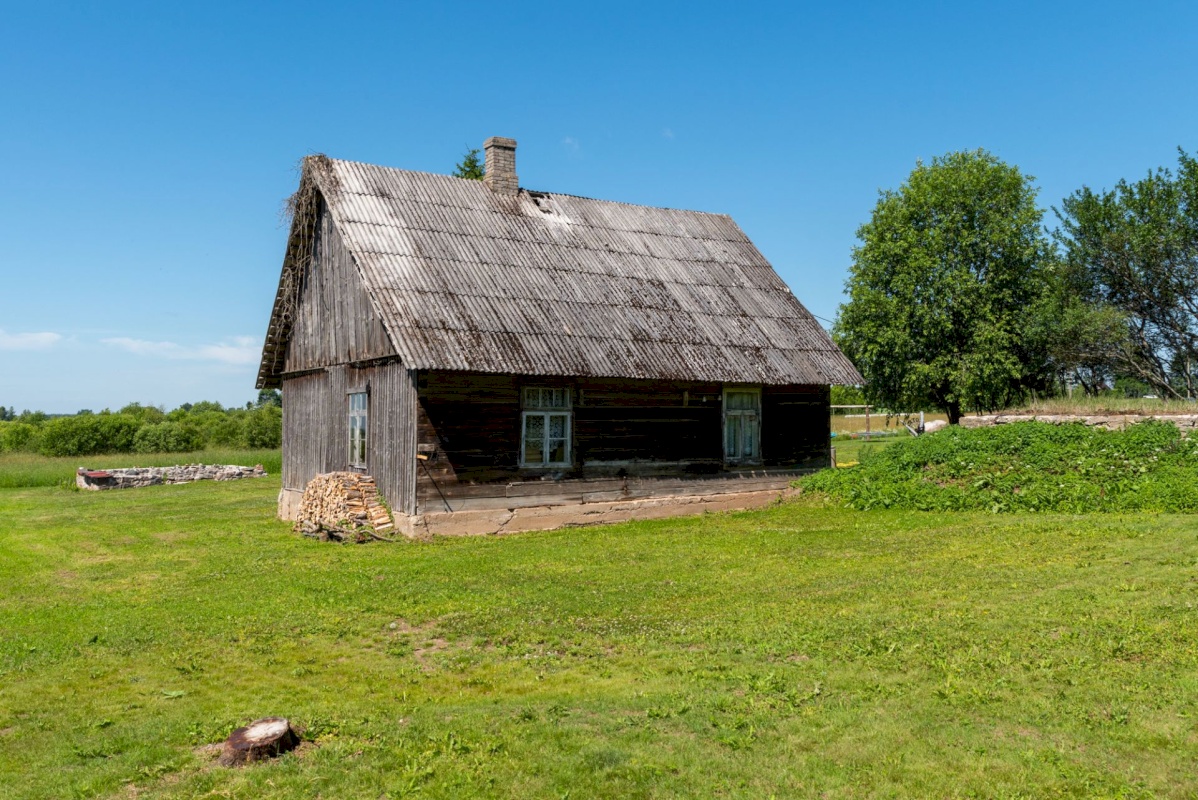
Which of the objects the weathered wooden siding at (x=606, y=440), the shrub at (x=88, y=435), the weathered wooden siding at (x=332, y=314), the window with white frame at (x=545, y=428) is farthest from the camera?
the shrub at (x=88, y=435)

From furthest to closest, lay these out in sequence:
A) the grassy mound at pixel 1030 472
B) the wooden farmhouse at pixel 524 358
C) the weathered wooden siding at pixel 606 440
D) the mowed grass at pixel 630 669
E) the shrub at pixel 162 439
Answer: the shrub at pixel 162 439 < the grassy mound at pixel 1030 472 < the wooden farmhouse at pixel 524 358 < the weathered wooden siding at pixel 606 440 < the mowed grass at pixel 630 669

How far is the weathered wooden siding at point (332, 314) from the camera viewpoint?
18.3 meters

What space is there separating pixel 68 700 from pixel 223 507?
17.8m

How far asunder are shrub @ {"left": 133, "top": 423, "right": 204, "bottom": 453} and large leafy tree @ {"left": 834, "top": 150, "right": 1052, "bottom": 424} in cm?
3715

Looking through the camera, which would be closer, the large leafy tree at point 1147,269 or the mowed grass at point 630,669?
the mowed grass at point 630,669

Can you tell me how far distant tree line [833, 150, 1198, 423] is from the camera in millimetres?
33531

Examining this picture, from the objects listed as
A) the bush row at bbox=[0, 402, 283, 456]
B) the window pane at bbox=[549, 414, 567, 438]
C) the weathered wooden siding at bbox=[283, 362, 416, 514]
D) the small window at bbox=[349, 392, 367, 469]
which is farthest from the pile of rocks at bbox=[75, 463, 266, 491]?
the window pane at bbox=[549, 414, 567, 438]

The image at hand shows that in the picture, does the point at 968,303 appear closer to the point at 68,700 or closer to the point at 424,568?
the point at 424,568

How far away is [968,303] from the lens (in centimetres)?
3428

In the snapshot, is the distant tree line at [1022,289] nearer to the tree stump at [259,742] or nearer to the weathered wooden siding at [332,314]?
the weathered wooden siding at [332,314]

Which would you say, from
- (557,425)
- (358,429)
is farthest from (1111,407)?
(358,429)

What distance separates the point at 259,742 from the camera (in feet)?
19.6

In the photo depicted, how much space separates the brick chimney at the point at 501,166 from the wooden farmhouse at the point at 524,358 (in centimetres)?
5

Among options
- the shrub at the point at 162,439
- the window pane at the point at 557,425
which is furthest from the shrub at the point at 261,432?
the window pane at the point at 557,425
